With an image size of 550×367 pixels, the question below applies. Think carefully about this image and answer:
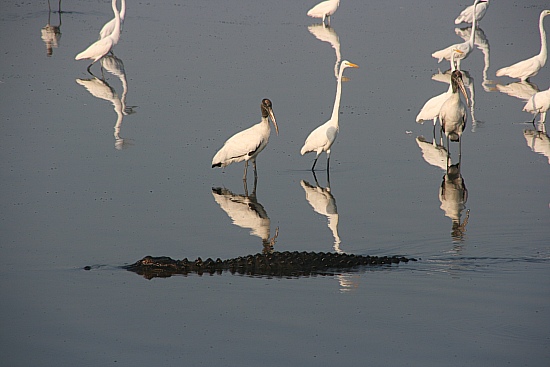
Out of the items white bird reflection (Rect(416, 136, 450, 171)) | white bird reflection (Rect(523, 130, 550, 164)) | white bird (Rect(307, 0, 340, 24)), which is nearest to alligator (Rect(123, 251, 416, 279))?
white bird reflection (Rect(416, 136, 450, 171))

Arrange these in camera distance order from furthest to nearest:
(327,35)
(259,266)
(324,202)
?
1. (327,35)
2. (324,202)
3. (259,266)

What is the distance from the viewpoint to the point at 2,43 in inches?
807

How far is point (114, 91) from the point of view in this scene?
16.2 meters

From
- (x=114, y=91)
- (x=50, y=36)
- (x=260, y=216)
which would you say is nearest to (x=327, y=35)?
(x=50, y=36)

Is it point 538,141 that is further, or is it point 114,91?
point 114,91

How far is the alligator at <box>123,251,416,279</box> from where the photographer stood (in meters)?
7.99

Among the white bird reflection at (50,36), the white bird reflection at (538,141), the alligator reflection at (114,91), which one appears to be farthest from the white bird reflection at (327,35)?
the white bird reflection at (50,36)

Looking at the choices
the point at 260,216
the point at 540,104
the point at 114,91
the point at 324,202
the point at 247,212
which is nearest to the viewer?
the point at 260,216

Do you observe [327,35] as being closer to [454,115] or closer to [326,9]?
[326,9]

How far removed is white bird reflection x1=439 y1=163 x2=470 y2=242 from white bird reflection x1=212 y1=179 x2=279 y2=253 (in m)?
1.92

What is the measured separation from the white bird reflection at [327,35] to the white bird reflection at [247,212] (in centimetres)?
874

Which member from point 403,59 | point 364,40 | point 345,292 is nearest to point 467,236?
point 345,292

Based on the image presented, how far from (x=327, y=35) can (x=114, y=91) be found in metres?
8.05

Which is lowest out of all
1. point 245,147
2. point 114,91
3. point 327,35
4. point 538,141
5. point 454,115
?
point 245,147
